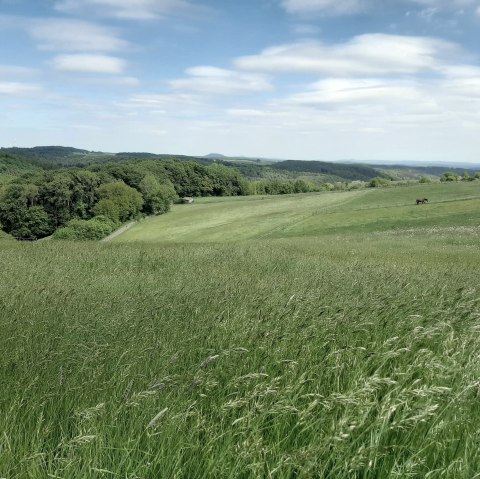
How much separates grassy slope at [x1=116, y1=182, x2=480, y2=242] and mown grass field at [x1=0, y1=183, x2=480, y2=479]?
45.5 metres

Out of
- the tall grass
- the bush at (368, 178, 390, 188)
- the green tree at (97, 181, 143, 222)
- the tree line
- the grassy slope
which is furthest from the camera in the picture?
the bush at (368, 178, 390, 188)

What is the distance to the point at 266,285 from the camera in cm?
796

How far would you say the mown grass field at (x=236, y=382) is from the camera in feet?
8.46

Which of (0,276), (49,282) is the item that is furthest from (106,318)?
(0,276)

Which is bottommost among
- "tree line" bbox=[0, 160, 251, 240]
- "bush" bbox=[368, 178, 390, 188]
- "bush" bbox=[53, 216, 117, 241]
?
"bush" bbox=[53, 216, 117, 241]

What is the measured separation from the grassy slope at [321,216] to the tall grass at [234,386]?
150ft

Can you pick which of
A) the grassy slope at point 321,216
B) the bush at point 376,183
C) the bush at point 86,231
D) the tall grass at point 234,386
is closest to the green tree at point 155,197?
the bush at point 86,231

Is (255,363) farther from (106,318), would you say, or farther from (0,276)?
(0,276)

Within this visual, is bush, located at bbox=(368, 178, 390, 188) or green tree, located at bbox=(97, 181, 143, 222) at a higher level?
bush, located at bbox=(368, 178, 390, 188)

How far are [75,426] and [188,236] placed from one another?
189 feet

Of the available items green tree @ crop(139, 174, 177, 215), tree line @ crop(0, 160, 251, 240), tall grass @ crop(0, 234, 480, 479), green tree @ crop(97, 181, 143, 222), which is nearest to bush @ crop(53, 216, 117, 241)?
tree line @ crop(0, 160, 251, 240)

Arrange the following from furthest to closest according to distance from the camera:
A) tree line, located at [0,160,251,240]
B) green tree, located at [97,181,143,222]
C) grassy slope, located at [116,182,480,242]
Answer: tree line, located at [0,160,251,240], green tree, located at [97,181,143,222], grassy slope, located at [116,182,480,242]

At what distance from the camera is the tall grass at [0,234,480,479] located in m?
Result: 2.57

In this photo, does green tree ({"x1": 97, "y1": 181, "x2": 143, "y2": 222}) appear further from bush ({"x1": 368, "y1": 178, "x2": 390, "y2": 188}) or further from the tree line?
bush ({"x1": 368, "y1": 178, "x2": 390, "y2": 188})
